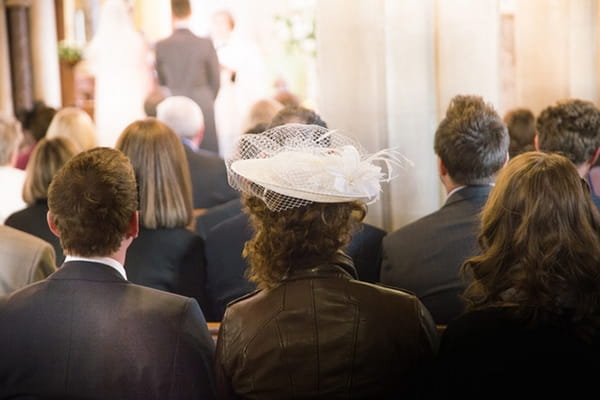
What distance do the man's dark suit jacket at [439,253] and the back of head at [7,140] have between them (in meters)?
2.73

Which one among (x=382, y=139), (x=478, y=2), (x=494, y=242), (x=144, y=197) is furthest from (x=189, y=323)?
(x=478, y=2)

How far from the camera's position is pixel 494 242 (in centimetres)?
260

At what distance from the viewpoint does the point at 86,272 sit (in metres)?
2.76

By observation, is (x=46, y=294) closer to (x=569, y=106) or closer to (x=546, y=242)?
(x=546, y=242)

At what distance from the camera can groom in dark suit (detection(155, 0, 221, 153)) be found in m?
9.52

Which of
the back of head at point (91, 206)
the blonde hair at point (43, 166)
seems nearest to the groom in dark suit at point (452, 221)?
the back of head at point (91, 206)

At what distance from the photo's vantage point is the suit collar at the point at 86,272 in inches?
109

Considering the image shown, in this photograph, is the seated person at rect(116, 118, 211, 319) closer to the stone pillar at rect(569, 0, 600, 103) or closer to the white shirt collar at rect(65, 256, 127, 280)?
the white shirt collar at rect(65, 256, 127, 280)

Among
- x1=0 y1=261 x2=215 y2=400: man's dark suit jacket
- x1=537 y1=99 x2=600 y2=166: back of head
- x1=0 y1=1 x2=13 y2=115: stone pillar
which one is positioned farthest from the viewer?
x1=0 y1=1 x2=13 y2=115: stone pillar

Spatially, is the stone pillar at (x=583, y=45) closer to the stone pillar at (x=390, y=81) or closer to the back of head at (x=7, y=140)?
the stone pillar at (x=390, y=81)

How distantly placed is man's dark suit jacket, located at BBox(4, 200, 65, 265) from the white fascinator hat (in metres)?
1.88

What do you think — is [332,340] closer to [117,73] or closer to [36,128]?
[36,128]

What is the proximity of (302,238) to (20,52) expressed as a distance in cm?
1334

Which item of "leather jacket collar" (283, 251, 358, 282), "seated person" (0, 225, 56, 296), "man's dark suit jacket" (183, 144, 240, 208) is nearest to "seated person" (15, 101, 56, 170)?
"man's dark suit jacket" (183, 144, 240, 208)
